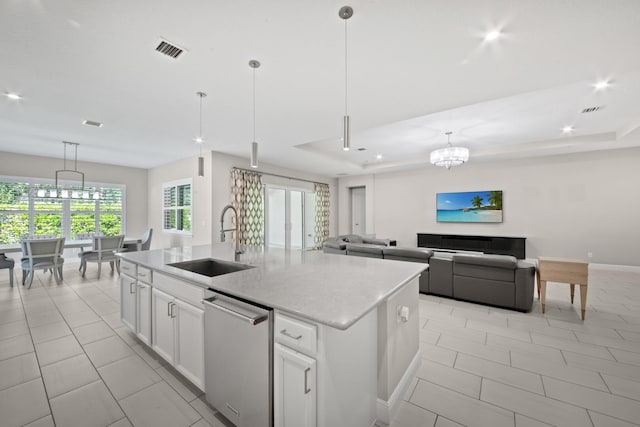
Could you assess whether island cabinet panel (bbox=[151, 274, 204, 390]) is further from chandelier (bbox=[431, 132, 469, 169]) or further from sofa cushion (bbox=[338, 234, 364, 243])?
chandelier (bbox=[431, 132, 469, 169])

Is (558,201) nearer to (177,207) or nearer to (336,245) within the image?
(336,245)

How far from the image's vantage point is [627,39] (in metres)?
1.99

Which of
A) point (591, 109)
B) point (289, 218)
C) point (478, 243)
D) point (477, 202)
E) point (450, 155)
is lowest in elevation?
point (478, 243)

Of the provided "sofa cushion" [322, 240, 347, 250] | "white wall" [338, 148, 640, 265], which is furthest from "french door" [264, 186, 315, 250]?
"white wall" [338, 148, 640, 265]

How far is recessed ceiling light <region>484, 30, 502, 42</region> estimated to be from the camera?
1.93 m

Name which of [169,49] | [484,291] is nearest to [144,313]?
[169,49]

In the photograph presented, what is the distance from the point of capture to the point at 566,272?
301 centimetres

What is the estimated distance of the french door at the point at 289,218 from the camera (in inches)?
288

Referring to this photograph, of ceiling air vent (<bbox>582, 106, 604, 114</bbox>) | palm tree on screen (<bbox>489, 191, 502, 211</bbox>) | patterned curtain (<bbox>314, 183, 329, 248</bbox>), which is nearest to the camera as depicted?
ceiling air vent (<bbox>582, 106, 604, 114</bbox>)

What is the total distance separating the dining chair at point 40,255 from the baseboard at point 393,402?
5774mm

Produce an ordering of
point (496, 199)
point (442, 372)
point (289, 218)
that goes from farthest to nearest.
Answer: point (289, 218)
point (496, 199)
point (442, 372)

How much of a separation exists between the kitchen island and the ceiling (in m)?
1.81

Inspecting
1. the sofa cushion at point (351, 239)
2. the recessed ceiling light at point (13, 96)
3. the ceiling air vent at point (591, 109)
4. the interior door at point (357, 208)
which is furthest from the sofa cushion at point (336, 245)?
the recessed ceiling light at point (13, 96)

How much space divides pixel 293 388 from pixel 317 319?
41 cm
